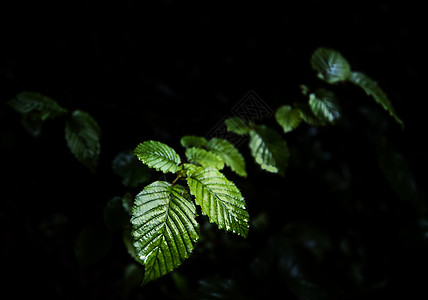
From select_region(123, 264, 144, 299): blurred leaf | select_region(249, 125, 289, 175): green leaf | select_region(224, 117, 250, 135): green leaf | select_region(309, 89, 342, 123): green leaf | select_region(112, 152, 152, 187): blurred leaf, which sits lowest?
select_region(123, 264, 144, 299): blurred leaf

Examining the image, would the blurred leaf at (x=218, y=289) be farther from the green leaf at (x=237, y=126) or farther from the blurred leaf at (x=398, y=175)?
the blurred leaf at (x=398, y=175)

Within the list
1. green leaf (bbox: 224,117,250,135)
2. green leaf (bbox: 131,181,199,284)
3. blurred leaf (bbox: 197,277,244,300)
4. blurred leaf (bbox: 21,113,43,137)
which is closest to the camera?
green leaf (bbox: 131,181,199,284)

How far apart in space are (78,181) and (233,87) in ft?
5.63


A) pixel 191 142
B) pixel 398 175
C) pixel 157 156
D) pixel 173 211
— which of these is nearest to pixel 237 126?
pixel 191 142

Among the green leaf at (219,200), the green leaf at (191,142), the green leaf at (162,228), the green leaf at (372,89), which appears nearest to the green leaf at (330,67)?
the green leaf at (372,89)

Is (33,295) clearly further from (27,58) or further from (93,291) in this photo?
(27,58)

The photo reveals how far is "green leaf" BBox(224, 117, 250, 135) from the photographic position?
1.37m

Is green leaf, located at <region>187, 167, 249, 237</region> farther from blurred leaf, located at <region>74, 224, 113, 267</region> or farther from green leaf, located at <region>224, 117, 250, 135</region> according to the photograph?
blurred leaf, located at <region>74, 224, 113, 267</region>

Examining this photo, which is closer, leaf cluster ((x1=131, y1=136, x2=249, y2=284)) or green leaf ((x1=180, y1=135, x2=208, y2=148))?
leaf cluster ((x1=131, y1=136, x2=249, y2=284))

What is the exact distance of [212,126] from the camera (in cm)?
185

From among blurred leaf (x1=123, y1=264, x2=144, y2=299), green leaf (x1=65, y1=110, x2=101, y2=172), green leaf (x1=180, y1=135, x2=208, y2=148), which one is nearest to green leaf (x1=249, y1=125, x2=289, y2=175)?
green leaf (x1=180, y1=135, x2=208, y2=148)

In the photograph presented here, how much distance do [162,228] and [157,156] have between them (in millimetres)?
268

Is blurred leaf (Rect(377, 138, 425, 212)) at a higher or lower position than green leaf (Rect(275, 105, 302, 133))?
lower

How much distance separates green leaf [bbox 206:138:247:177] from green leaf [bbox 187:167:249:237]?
11.7 inches
